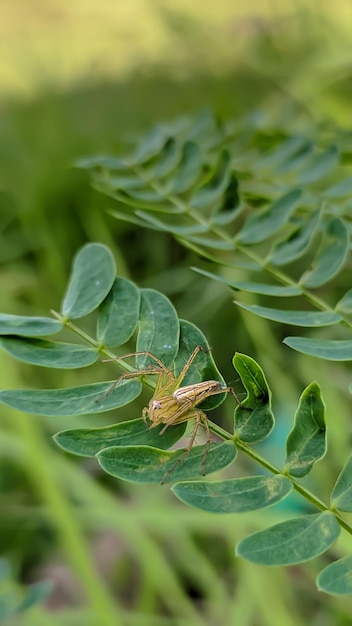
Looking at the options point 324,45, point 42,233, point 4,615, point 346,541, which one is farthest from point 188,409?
point 324,45

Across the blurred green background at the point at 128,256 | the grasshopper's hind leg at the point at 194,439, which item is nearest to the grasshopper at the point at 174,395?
the grasshopper's hind leg at the point at 194,439

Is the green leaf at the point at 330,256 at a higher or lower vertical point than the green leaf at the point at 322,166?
higher

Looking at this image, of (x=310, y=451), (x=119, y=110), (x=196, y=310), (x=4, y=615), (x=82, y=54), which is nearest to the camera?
(x=310, y=451)

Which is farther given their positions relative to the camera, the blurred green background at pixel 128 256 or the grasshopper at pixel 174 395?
the blurred green background at pixel 128 256

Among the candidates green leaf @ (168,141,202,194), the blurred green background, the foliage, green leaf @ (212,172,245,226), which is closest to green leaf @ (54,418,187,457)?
the foliage

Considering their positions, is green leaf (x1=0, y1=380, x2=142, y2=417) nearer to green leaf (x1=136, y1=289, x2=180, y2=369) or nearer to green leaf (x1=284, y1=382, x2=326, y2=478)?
green leaf (x1=136, y1=289, x2=180, y2=369)

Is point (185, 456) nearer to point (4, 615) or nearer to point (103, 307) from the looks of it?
point (103, 307)

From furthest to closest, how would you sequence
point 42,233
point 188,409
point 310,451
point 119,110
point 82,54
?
point 82,54 < point 119,110 < point 42,233 < point 188,409 < point 310,451

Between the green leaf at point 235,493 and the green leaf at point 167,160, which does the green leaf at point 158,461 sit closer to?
the green leaf at point 235,493
